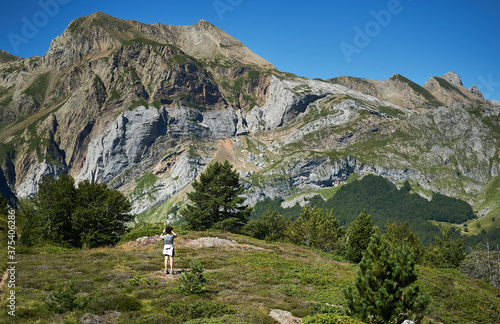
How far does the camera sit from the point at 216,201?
61281 mm

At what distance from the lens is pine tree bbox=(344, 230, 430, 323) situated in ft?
57.2

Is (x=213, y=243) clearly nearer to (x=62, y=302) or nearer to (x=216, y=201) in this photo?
(x=216, y=201)

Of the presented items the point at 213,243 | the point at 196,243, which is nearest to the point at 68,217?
the point at 196,243

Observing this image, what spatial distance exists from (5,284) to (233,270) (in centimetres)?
1604

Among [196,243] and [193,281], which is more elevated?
[193,281]

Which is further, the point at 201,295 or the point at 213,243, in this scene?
the point at 213,243

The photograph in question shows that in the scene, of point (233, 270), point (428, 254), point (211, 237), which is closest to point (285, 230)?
point (428, 254)

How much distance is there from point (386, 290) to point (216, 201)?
4569 cm

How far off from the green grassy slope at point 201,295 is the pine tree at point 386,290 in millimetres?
1808

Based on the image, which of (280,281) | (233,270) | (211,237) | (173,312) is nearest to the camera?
(173,312)

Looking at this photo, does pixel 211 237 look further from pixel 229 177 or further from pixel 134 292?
pixel 134 292

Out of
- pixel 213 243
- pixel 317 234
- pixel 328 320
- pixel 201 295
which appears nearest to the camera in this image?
pixel 328 320

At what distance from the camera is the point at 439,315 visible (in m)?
22.8

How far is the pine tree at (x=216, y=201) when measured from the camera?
62.5 metres
